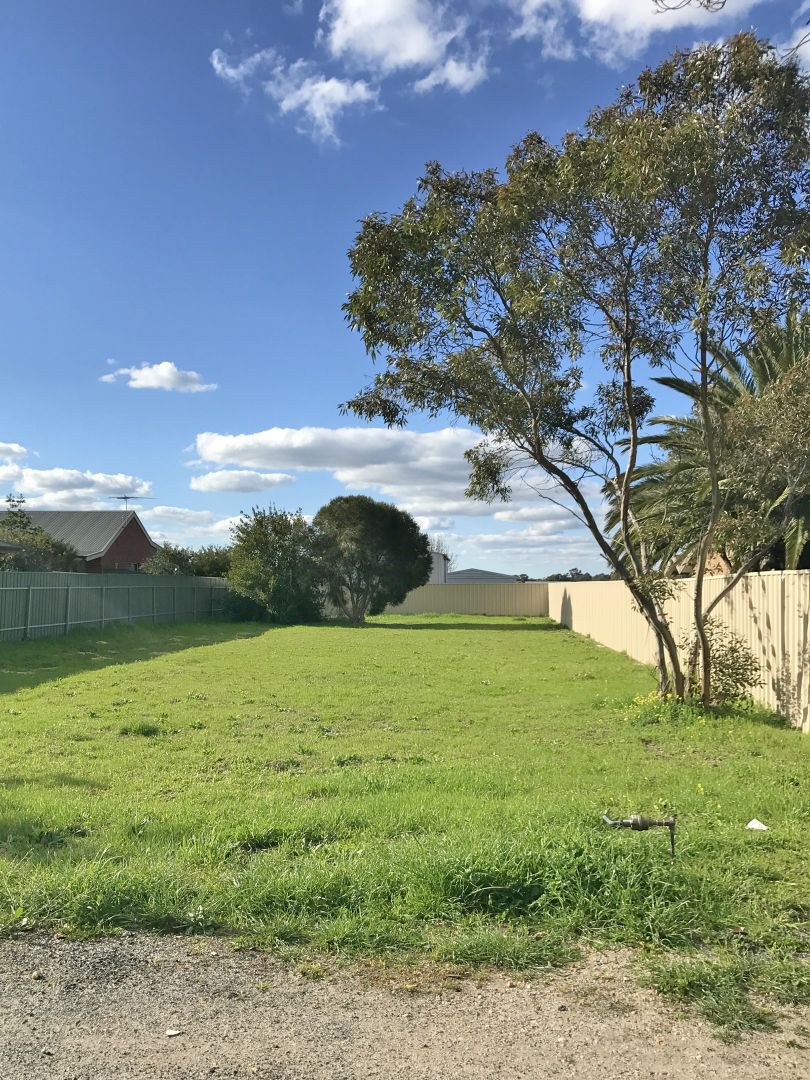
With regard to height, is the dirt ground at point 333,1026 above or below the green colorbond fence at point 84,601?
below

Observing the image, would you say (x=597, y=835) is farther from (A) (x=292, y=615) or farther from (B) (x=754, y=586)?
(A) (x=292, y=615)

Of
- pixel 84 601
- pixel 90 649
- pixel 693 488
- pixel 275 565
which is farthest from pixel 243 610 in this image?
pixel 693 488

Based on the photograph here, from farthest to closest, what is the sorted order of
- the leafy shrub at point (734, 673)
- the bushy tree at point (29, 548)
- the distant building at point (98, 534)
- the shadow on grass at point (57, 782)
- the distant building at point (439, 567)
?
the distant building at point (439, 567), the distant building at point (98, 534), the bushy tree at point (29, 548), the leafy shrub at point (734, 673), the shadow on grass at point (57, 782)

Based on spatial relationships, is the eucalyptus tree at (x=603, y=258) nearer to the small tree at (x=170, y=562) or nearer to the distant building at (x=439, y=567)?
the small tree at (x=170, y=562)

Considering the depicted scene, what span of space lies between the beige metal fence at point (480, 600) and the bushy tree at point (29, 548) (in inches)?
793

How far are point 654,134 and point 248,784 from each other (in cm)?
708

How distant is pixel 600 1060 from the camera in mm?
2986

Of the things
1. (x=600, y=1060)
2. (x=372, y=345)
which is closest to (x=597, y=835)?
(x=600, y=1060)

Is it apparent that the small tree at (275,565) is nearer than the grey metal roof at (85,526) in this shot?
Yes

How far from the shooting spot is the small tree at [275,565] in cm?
4050

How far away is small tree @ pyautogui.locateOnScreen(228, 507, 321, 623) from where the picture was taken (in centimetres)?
4050

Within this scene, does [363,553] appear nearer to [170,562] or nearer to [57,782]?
[170,562]

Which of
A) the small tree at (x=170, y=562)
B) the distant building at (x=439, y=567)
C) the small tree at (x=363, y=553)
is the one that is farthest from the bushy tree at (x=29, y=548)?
the distant building at (x=439, y=567)

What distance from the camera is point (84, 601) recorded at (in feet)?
87.9
